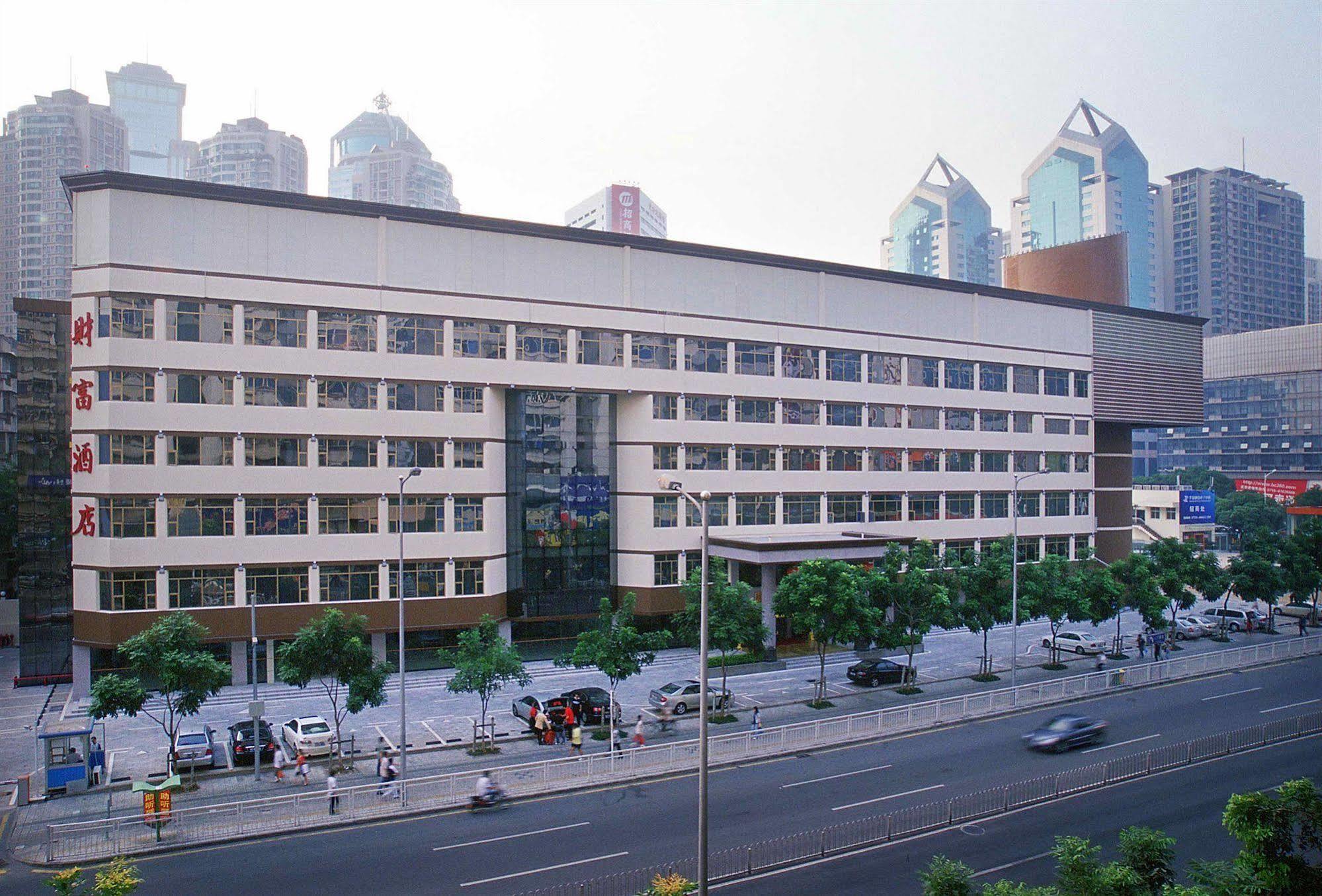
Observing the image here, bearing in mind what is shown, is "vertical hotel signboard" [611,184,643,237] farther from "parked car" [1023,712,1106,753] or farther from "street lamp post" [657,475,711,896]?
"street lamp post" [657,475,711,896]

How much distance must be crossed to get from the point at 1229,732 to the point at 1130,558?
18.3 meters

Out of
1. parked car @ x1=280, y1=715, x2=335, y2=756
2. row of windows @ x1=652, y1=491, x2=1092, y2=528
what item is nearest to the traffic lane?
parked car @ x1=280, y1=715, x2=335, y2=756

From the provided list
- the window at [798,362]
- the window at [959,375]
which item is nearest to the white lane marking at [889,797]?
the window at [798,362]

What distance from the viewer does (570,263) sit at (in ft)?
159

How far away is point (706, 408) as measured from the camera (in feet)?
170

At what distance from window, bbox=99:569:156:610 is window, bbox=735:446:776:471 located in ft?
101

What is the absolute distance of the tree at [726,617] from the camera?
35.9 m

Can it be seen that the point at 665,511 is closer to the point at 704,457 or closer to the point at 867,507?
the point at 704,457

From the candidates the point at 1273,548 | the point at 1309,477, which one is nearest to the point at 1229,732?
the point at 1273,548

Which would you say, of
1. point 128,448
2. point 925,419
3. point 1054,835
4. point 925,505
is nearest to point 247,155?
point 128,448

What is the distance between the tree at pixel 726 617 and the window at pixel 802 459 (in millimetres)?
17578

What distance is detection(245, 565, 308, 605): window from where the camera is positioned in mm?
41688

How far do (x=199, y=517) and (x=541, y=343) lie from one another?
18.6 m

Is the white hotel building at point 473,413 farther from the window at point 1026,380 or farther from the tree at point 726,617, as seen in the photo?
the tree at point 726,617
